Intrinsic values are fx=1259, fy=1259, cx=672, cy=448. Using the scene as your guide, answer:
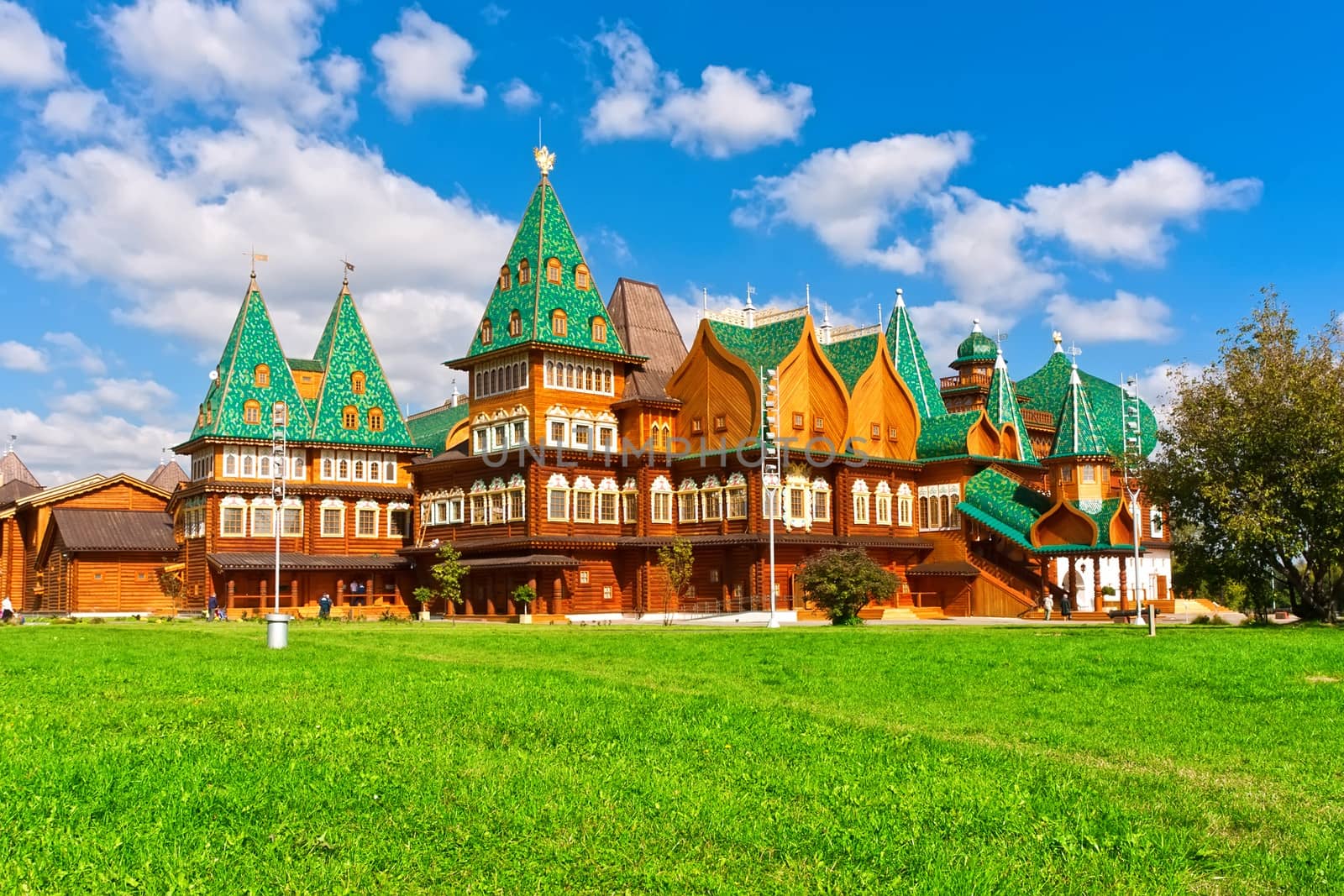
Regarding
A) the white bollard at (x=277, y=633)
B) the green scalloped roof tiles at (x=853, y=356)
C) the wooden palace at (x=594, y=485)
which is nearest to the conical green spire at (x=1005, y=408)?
the wooden palace at (x=594, y=485)

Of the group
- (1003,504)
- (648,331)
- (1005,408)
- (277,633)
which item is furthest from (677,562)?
(277,633)

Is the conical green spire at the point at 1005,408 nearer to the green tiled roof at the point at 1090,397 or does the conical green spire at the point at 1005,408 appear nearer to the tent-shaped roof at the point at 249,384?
the green tiled roof at the point at 1090,397

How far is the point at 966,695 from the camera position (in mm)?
15312

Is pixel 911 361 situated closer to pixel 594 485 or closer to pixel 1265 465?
pixel 594 485

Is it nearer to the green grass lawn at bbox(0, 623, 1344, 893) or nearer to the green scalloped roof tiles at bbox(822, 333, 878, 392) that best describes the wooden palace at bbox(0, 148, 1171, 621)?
the green scalloped roof tiles at bbox(822, 333, 878, 392)

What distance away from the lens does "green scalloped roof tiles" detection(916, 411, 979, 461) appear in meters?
56.6

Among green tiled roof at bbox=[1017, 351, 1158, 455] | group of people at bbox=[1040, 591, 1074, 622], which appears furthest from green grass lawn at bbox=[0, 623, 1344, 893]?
green tiled roof at bbox=[1017, 351, 1158, 455]

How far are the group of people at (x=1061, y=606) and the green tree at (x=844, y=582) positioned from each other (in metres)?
13.9

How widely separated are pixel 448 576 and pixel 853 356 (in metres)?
20.7

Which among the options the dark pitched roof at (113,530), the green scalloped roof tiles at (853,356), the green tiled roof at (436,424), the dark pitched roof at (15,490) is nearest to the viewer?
the green scalloped roof tiles at (853,356)

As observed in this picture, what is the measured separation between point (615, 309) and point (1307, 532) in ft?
105

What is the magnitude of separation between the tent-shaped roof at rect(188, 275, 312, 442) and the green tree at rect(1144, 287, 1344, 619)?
38.4 m

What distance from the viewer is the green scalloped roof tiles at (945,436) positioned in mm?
56594

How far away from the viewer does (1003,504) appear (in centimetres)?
5497
